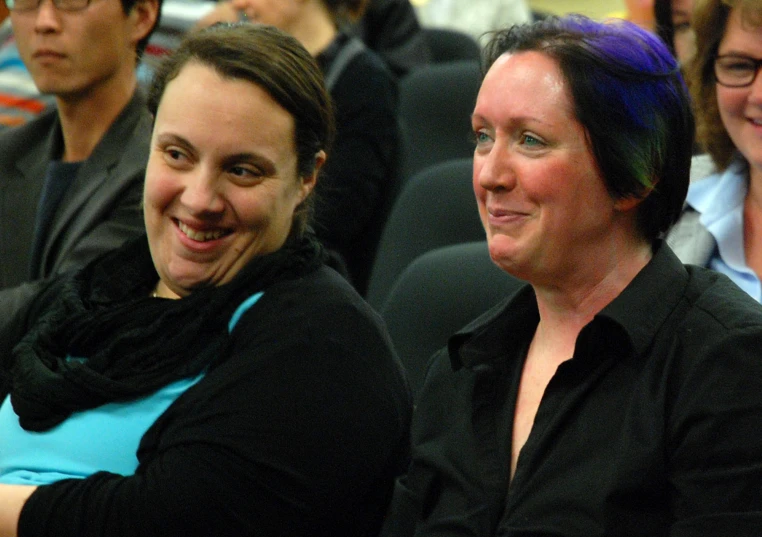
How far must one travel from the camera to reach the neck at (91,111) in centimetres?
234

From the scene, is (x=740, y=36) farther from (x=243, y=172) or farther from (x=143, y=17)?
(x=143, y=17)

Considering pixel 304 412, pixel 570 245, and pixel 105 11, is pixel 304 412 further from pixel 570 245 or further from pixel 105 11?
pixel 105 11

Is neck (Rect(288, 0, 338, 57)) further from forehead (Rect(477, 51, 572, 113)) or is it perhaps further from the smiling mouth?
forehead (Rect(477, 51, 572, 113))

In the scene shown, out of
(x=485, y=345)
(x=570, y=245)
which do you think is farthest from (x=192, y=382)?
A: (x=570, y=245)

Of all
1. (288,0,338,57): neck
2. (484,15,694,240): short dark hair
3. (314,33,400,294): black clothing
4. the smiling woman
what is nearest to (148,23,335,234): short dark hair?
the smiling woman

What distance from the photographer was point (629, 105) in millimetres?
1378

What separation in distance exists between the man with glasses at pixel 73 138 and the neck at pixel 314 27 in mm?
831

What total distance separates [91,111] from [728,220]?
126cm

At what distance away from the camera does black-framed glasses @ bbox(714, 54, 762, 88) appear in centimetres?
197

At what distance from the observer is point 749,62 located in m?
1.97

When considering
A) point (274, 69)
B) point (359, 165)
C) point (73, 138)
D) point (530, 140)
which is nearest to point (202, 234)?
point (274, 69)

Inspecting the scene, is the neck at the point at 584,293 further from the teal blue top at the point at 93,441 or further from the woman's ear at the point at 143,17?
the woman's ear at the point at 143,17

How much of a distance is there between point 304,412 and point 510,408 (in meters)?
0.27

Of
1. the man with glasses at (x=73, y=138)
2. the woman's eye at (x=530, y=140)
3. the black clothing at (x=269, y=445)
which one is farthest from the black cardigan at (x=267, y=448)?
the man with glasses at (x=73, y=138)
